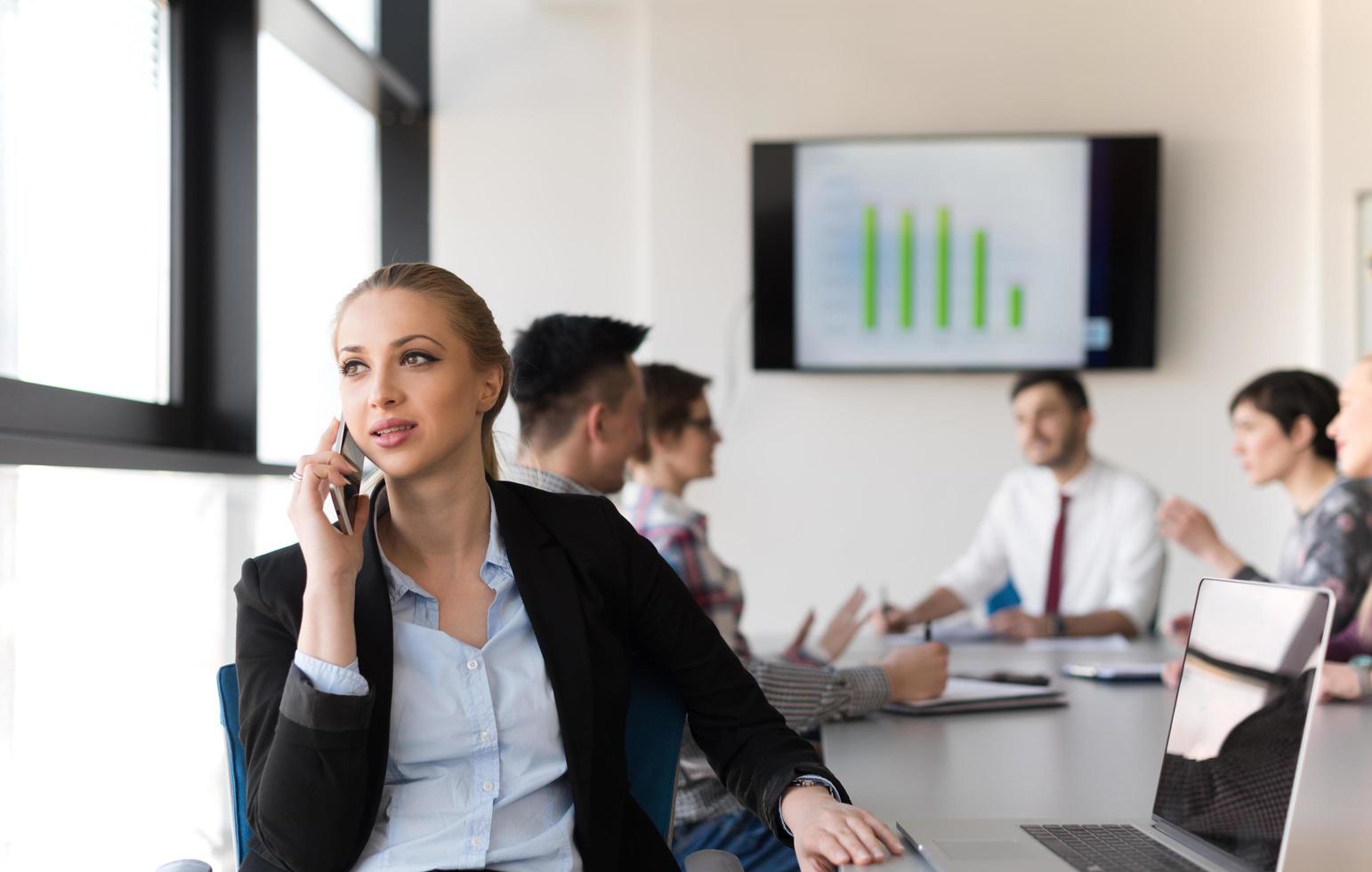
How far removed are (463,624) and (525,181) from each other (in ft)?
12.1

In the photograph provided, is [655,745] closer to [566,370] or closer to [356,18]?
[566,370]

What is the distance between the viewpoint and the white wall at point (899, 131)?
4.69 meters

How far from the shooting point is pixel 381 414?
141 cm

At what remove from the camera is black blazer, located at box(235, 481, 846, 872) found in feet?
4.17

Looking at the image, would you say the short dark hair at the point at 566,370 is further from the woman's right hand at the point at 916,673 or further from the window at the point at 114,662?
the window at the point at 114,662

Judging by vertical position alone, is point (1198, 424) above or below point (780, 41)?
below

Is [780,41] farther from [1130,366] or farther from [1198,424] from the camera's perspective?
[1198,424]

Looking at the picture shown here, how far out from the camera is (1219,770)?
1.17 meters

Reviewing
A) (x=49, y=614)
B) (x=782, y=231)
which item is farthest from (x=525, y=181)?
(x=49, y=614)

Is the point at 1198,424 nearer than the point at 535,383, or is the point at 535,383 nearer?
the point at 535,383

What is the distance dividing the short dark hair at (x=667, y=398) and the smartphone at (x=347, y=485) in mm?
1540

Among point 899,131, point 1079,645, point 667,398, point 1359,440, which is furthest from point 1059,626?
point 899,131

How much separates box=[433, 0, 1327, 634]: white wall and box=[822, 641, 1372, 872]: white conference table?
8.11ft

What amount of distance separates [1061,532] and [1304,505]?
3.13 feet
